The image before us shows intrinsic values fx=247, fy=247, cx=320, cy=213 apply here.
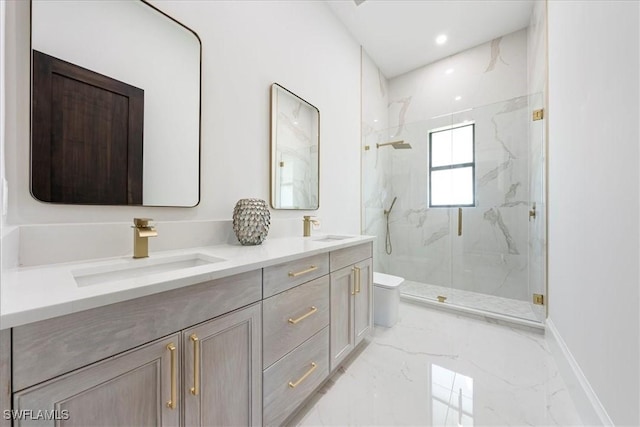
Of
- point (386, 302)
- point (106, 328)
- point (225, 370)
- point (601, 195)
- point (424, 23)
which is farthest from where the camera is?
point (424, 23)

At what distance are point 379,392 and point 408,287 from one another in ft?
5.59

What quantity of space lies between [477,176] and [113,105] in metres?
3.02

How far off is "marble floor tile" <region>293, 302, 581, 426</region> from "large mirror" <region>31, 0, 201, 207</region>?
1306mm

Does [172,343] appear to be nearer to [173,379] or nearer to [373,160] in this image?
[173,379]

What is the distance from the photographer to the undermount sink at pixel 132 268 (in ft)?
2.61

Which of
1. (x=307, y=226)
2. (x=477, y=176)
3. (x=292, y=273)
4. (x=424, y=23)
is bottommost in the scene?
(x=292, y=273)

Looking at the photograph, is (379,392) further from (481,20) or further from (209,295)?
(481,20)

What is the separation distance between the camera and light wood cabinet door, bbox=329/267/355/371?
136 centimetres

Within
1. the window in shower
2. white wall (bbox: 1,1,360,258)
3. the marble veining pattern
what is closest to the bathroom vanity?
white wall (bbox: 1,1,360,258)

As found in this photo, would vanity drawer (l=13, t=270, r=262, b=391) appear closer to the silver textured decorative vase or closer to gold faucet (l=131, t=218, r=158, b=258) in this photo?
gold faucet (l=131, t=218, r=158, b=258)

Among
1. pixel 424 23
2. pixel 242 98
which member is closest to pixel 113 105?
pixel 242 98

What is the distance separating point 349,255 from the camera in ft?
4.94

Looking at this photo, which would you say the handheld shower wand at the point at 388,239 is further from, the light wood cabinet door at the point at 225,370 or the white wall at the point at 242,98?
the light wood cabinet door at the point at 225,370

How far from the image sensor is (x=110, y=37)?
0.99 m
